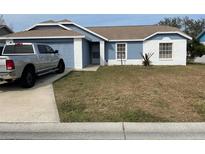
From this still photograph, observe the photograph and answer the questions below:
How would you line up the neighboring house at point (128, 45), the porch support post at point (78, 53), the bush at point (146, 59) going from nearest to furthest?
the porch support post at point (78, 53), the bush at point (146, 59), the neighboring house at point (128, 45)

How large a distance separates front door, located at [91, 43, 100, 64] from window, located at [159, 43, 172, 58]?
618 cm

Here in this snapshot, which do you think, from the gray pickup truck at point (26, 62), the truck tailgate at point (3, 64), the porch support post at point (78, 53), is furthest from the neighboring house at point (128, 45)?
the truck tailgate at point (3, 64)

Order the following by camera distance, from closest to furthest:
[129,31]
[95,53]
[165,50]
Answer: [165,50] → [95,53] → [129,31]

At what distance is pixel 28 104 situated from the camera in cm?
815

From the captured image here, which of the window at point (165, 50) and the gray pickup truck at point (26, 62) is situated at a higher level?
the window at point (165, 50)

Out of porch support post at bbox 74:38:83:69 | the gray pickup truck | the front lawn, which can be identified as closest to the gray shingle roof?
porch support post at bbox 74:38:83:69

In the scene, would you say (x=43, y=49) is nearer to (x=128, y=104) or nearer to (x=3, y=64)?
(x=3, y=64)

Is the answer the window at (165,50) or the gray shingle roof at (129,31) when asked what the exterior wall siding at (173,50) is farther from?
the gray shingle roof at (129,31)

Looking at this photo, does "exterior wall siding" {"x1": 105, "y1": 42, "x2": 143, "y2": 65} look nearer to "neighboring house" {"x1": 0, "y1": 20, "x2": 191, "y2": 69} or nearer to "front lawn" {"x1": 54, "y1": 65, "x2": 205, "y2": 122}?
"neighboring house" {"x1": 0, "y1": 20, "x2": 191, "y2": 69}

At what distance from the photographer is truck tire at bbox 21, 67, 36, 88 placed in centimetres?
1070

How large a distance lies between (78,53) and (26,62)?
964 centimetres

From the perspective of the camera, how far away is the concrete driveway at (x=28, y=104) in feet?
22.1

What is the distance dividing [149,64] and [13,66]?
54.5 ft

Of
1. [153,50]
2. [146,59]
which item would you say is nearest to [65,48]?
[146,59]
